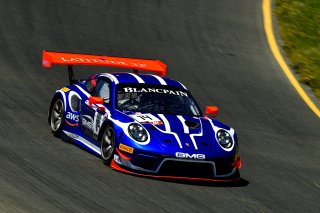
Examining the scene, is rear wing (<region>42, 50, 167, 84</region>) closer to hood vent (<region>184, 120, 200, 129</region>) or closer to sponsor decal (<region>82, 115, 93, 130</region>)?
sponsor decal (<region>82, 115, 93, 130</region>)

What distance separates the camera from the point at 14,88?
50.9 feet

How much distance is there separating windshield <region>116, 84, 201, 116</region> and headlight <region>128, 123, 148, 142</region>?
0.69m

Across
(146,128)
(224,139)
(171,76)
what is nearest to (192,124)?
(224,139)

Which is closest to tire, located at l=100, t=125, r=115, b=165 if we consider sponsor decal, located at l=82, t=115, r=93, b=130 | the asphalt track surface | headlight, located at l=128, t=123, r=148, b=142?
the asphalt track surface

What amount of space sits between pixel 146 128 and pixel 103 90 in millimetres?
1588

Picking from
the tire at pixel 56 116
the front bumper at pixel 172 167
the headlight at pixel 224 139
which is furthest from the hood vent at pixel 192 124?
the tire at pixel 56 116

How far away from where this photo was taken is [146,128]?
11758 mm

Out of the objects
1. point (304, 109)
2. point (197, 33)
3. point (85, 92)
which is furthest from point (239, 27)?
point (85, 92)

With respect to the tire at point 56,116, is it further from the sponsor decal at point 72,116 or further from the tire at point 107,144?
the tire at point 107,144

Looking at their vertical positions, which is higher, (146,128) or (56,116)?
(146,128)

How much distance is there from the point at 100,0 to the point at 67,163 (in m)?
9.92

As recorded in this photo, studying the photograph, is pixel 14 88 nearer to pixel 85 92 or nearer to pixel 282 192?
pixel 85 92

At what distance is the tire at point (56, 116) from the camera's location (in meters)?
13.5

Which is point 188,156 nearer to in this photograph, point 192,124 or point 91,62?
point 192,124
